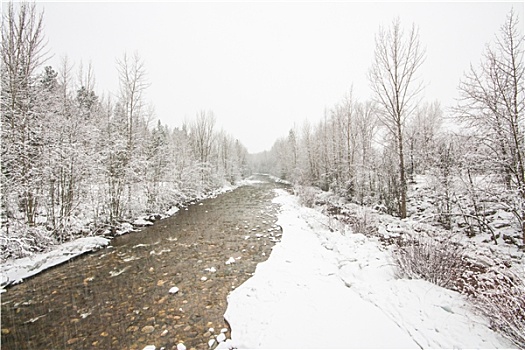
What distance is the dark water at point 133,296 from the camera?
12.2 feet

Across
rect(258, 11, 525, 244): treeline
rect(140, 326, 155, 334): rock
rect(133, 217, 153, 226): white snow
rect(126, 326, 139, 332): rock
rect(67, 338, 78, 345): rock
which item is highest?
rect(258, 11, 525, 244): treeline

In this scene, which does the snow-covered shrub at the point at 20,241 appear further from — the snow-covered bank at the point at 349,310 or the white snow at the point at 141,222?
the snow-covered bank at the point at 349,310

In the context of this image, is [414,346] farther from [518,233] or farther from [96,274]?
[96,274]

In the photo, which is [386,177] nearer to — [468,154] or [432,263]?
[468,154]

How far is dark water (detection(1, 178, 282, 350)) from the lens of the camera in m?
3.71

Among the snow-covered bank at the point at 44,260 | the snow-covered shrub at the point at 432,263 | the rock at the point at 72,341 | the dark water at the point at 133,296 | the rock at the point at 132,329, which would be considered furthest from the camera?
the snow-covered bank at the point at 44,260

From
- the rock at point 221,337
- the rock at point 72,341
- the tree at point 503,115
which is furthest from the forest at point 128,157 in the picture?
the rock at point 221,337

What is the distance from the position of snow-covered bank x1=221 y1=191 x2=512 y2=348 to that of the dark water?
0.71 m

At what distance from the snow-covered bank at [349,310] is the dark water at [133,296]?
2.32ft

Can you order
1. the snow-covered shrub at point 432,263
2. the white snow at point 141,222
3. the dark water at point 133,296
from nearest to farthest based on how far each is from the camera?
1. the dark water at point 133,296
2. the snow-covered shrub at point 432,263
3. the white snow at point 141,222

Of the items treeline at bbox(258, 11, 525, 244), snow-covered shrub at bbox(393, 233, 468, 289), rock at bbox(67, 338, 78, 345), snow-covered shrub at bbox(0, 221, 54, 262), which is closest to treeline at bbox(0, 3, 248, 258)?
snow-covered shrub at bbox(0, 221, 54, 262)

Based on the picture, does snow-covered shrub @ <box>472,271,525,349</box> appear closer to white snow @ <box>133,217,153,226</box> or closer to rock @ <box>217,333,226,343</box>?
rock @ <box>217,333,226,343</box>

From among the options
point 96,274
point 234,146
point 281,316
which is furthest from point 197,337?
point 234,146

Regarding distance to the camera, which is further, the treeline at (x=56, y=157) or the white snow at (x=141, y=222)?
the white snow at (x=141, y=222)
